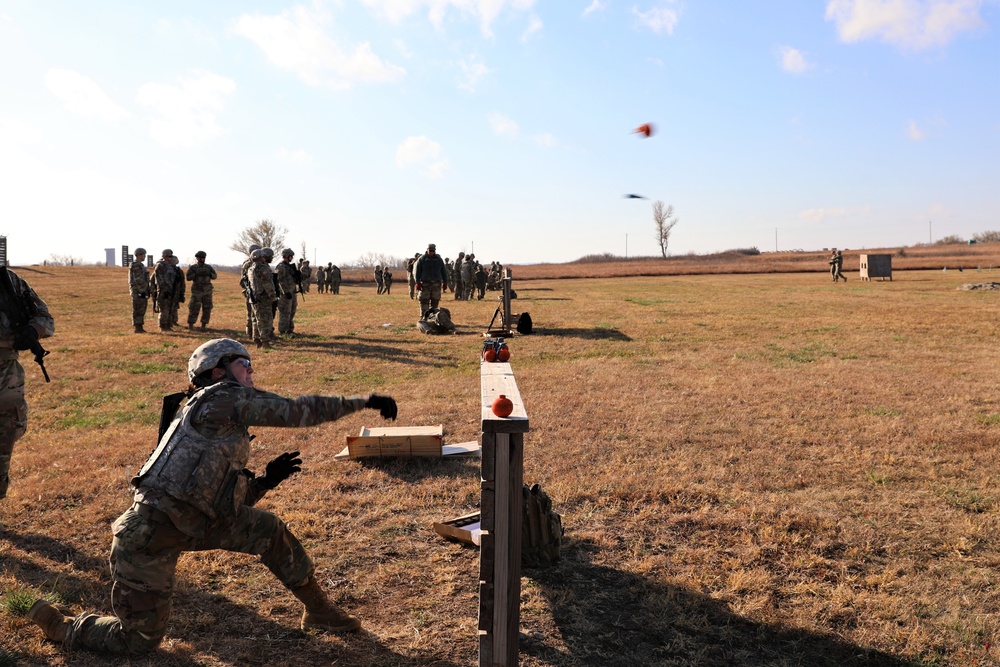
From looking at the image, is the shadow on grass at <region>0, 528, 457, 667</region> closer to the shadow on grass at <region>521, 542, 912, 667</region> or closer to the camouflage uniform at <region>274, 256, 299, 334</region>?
the shadow on grass at <region>521, 542, 912, 667</region>

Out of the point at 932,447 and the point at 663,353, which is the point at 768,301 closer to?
the point at 663,353

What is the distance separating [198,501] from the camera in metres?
3.60

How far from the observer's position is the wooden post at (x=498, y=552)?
3555 mm

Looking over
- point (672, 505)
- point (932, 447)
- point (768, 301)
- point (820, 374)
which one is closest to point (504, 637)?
point (672, 505)

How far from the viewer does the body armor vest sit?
358 centimetres

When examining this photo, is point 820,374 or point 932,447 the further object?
point 820,374

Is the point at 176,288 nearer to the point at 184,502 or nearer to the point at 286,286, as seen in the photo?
the point at 286,286

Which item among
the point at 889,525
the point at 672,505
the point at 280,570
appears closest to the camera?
the point at 280,570

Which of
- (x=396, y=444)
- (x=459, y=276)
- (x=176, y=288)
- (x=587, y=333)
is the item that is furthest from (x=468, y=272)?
(x=396, y=444)

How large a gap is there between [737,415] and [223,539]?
682 centimetres

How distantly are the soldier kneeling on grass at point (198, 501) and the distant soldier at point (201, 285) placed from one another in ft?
43.9

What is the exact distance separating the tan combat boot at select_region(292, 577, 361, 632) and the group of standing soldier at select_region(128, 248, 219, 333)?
13671 mm

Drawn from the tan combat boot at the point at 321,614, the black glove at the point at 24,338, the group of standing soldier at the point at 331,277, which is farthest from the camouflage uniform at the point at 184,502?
the group of standing soldier at the point at 331,277

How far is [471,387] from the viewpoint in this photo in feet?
36.1
